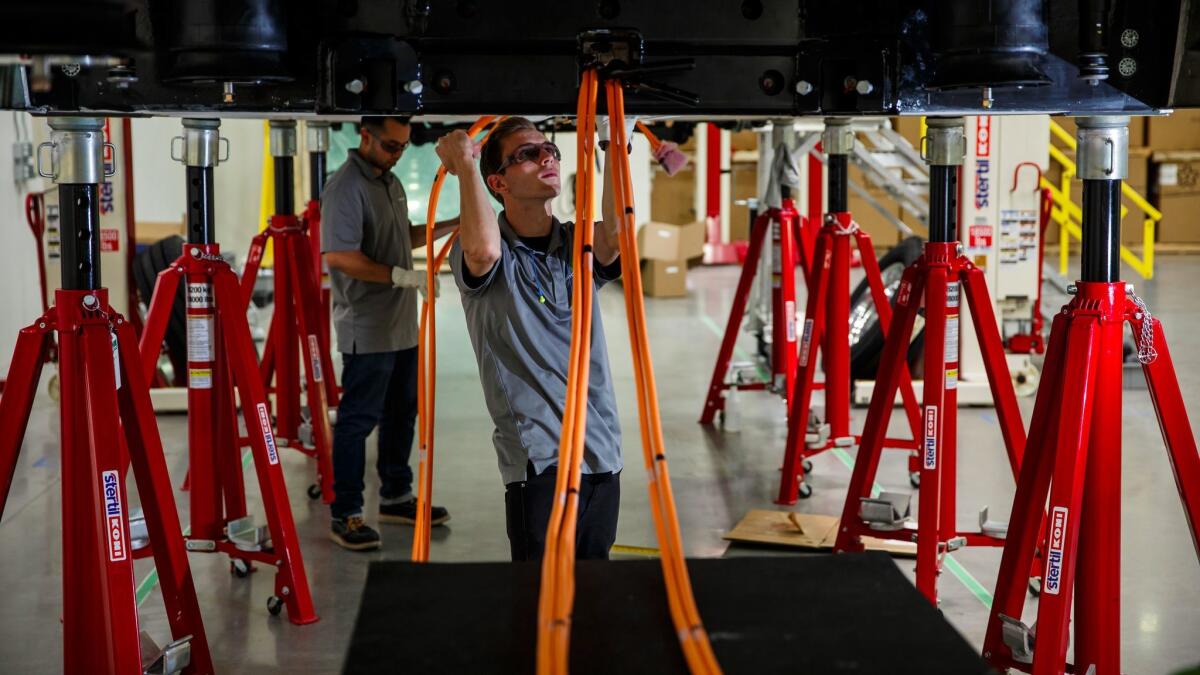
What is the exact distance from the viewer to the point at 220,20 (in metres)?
2.47

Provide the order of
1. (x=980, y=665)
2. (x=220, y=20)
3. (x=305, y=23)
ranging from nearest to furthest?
(x=980, y=665), (x=220, y=20), (x=305, y=23)

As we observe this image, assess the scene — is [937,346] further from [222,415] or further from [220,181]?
[220,181]

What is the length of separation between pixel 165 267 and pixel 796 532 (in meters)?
4.37

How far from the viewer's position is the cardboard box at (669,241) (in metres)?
13.1

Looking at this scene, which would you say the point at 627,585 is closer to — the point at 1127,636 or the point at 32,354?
the point at 32,354

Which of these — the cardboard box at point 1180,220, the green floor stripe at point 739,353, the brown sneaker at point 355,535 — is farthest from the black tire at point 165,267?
the cardboard box at point 1180,220

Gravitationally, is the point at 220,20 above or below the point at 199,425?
above

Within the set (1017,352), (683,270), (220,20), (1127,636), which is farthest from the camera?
(683,270)

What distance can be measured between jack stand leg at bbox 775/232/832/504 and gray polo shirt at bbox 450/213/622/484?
8.73 feet

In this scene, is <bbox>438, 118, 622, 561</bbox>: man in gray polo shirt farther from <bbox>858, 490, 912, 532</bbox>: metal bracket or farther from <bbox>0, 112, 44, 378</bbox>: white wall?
<bbox>0, 112, 44, 378</bbox>: white wall

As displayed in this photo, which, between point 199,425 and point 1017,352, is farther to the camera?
point 1017,352

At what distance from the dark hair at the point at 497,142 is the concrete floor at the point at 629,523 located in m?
1.65

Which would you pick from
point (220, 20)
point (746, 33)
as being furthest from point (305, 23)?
point (746, 33)

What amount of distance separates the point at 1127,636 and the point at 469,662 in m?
3.25
